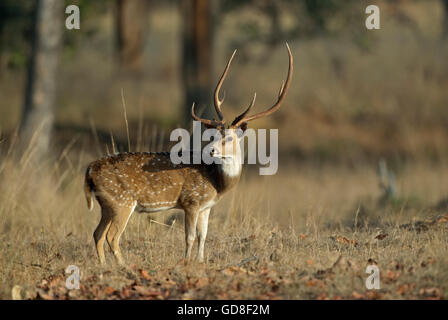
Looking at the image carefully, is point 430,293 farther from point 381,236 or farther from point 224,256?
point 224,256

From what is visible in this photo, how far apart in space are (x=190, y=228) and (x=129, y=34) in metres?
18.2

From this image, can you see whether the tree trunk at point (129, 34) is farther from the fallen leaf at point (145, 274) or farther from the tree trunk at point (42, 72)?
the fallen leaf at point (145, 274)

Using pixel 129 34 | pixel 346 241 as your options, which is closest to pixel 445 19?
pixel 129 34

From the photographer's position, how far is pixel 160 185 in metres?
8.06

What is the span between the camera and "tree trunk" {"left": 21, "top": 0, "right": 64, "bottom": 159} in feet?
47.3

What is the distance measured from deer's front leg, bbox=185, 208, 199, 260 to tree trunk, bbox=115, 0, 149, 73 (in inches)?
703

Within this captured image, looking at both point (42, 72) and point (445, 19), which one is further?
point (445, 19)

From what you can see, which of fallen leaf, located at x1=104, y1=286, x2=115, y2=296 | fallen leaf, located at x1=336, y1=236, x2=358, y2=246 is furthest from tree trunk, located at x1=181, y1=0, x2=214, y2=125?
fallen leaf, located at x1=104, y1=286, x2=115, y2=296

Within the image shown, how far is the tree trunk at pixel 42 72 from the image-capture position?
47.3ft

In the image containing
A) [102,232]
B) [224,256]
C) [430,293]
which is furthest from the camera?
[224,256]

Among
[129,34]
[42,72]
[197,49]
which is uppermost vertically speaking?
[129,34]

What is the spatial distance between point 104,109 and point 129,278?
15829 mm

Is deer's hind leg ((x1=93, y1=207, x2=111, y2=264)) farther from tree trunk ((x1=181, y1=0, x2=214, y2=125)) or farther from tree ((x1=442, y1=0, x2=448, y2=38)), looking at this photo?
tree ((x1=442, y1=0, x2=448, y2=38))

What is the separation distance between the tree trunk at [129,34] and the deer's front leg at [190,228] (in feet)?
58.6
